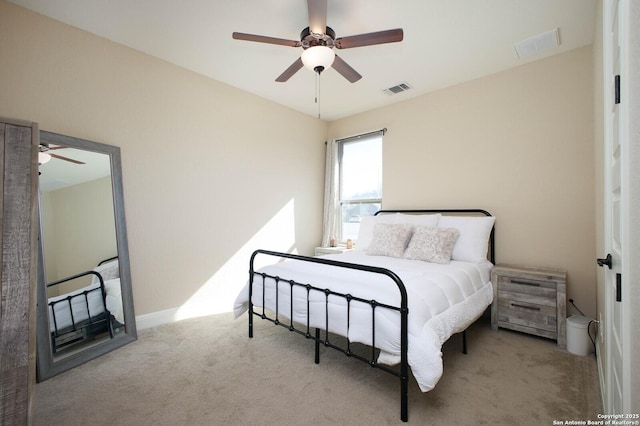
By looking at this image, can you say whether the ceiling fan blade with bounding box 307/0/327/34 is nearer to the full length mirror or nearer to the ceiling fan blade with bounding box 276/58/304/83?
the ceiling fan blade with bounding box 276/58/304/83

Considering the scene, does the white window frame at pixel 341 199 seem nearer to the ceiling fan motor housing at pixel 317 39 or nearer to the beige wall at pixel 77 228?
the ceiling fan motor housing at pixel 317 39

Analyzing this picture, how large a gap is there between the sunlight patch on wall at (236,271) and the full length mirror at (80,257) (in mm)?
677

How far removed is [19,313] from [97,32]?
240cm

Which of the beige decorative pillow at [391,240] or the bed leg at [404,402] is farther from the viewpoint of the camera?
the beige decorative pillow at [391,240]

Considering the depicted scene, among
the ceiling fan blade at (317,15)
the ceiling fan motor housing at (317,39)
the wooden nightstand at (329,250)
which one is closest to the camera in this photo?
the ceiling fan blade at (317,15)

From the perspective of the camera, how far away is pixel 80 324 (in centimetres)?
224

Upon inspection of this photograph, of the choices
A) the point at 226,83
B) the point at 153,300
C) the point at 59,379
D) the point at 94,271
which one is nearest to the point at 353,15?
the point at 226,83

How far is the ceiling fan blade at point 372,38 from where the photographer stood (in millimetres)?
1867

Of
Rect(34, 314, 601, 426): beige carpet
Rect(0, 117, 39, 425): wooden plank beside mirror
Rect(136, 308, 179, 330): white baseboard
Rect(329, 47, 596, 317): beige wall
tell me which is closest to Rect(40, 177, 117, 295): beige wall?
Rect(136, 308, 179, 330): white baseboard

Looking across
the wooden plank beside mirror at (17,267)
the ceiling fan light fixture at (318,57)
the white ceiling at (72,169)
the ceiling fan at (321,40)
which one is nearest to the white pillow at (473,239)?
the ceiling fan at (321,40)

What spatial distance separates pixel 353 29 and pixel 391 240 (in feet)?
6.38

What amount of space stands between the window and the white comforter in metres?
1.69

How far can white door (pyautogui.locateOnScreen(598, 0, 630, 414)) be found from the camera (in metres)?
0.91

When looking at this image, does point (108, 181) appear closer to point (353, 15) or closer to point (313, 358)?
point (313, 358)
